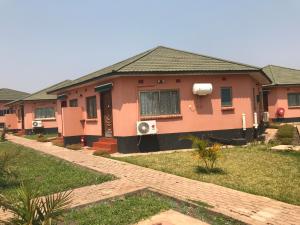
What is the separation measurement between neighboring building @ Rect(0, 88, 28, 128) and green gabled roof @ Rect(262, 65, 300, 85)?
107ft

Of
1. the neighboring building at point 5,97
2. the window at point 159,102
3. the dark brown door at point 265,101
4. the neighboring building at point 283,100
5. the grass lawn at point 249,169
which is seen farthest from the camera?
the neighboring building at point 5,97

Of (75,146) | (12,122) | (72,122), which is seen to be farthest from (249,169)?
(12,122)

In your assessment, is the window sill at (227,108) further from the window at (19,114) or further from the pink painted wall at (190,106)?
the window at (19,114)

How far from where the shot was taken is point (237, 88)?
16234mm

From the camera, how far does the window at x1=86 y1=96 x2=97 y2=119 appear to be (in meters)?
17.5

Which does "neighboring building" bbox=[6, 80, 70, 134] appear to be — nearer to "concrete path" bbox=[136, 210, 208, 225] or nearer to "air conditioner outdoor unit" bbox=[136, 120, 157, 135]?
"air conditioner outdoor unit" bbox=[136, 120, 157, 135]

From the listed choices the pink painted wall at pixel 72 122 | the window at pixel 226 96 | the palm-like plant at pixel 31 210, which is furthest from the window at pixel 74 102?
the palm-like plant at pixel 31 210

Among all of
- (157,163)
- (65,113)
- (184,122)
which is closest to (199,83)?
(184,122)

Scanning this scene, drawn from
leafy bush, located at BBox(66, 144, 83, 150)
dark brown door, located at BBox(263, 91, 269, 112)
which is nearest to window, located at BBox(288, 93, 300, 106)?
dark brown door, located at BBox(263, 91, 269, 112)

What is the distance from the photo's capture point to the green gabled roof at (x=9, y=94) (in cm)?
4642

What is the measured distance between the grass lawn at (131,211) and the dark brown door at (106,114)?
9.23 meters

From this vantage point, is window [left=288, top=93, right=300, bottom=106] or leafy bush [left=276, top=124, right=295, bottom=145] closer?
leafy bush [left=276, top=124, right=295, bottom=145]

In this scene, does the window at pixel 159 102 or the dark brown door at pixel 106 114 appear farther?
the dark brown door at pixel 106 114

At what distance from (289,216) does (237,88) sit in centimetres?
1112
